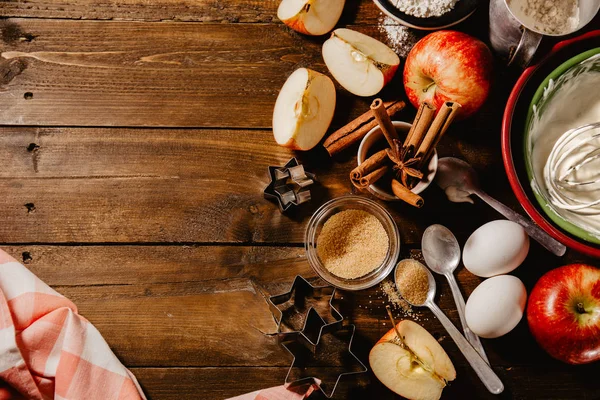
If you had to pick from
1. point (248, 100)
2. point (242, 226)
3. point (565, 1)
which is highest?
point (565, 1)

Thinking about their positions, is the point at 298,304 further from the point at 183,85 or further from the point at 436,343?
the point at 183,85

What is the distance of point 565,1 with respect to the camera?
2.76ft

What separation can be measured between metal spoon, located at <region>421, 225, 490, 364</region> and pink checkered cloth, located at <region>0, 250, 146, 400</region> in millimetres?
573

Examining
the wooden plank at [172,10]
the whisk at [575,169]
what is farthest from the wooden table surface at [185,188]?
the whisk at [575,169]

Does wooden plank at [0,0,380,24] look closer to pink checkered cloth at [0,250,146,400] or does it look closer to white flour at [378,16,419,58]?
white flour at [378,16,419,58]

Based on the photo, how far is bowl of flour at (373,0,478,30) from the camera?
0.90 metres

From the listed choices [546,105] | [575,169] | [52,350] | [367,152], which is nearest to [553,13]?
[546,105]

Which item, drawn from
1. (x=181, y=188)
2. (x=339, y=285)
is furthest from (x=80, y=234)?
(x=339, y=285)

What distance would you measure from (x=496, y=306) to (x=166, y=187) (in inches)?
24.4

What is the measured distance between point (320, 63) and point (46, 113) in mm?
531

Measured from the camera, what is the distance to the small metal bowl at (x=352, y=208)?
2.95ft

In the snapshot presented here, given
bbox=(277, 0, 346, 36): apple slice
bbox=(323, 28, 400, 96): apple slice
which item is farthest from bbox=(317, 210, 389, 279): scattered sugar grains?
bbox=(277, 0, 346, 36): apple slice

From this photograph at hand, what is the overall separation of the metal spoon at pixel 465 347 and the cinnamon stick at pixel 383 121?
0.24m

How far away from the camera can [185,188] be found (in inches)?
37.3
